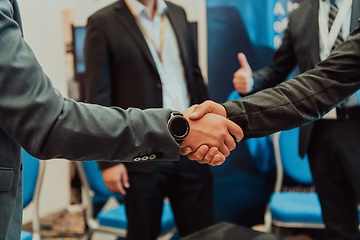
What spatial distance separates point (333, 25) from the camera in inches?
55.1

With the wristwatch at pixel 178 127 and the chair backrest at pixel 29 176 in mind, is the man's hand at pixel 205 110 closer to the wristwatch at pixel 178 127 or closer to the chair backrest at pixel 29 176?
the wristwatch at pixel 178 127

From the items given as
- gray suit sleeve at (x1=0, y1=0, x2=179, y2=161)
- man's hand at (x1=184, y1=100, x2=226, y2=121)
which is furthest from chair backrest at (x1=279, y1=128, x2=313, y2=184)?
gray suit sleeve at (x1=0, y1=0, x2=179, y2=161)

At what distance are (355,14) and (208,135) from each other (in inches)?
32.6

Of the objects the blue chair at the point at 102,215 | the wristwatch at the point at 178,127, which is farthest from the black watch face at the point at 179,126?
the blue chair at the point at 102,215

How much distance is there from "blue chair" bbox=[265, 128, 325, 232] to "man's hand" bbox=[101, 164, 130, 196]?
40.4 inches

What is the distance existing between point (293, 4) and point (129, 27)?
52.5 inches

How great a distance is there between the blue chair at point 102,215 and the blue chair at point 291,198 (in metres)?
0.67

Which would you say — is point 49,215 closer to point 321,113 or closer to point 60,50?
point 60,50

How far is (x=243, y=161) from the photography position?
2.48 m

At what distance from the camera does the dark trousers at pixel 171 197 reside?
1490mm

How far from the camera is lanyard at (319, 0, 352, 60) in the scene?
1.37 meters

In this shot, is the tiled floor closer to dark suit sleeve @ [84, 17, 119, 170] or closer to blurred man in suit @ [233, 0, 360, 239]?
blurred man in suit @ [233, 0, 360, 239]

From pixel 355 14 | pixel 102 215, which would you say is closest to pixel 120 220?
pixel 102 215

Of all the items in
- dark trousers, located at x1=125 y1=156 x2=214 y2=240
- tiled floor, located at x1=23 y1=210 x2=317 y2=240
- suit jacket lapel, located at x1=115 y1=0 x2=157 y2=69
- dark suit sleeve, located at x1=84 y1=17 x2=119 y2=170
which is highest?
suit jacket lapel, located at x1=115 y1=0 x2=157 y2=69
